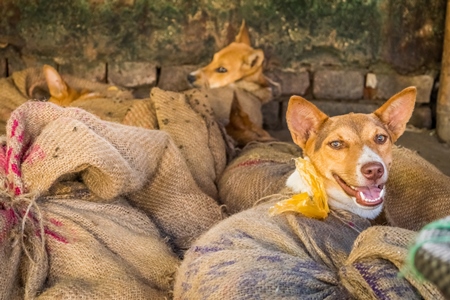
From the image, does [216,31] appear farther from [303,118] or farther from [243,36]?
[303,118]

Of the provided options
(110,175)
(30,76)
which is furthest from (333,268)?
(30,76)

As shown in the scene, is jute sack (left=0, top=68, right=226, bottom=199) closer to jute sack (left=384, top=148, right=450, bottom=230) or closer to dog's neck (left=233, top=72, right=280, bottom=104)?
jute sack (left=384, top=148, right=450, bottom=230)

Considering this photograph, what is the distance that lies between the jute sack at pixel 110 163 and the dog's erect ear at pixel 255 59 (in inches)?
88.0

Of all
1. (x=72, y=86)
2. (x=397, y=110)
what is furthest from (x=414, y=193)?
(x=72, y=86)

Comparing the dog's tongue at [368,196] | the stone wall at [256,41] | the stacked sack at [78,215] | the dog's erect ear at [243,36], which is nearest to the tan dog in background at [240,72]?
the dog's erect ear at [243,36]

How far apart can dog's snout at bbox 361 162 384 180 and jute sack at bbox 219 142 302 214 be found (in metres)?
0.62

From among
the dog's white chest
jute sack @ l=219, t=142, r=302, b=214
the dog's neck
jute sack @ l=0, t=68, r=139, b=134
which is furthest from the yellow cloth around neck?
the dog's neck

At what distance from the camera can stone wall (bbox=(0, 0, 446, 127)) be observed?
16.6 ft

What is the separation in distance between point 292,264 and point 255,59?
11.1 ft

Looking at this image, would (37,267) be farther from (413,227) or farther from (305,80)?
(305,80)

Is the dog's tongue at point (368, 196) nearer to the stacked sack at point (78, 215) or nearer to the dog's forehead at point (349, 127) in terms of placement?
the dog's forehead at point (349, 127)

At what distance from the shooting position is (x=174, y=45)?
17.3ft

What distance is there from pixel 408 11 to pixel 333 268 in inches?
139

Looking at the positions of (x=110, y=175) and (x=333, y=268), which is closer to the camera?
(x=333, y=268)
